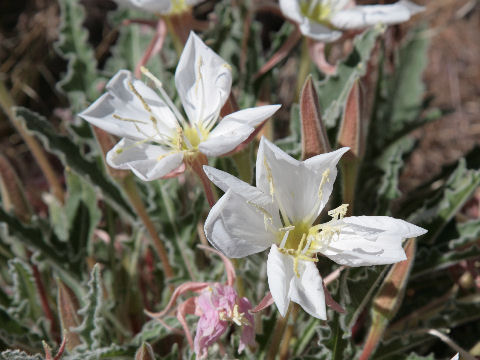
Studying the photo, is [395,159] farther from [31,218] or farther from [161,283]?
[31,218]

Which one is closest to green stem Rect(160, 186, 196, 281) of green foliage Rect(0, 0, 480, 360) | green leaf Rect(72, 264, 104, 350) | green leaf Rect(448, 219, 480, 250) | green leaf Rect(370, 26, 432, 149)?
green foliage Rect(0, 0, 480, 360)

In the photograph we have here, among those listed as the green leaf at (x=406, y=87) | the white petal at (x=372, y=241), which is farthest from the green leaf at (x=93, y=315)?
A: the green leaf at (x=406, y=87)

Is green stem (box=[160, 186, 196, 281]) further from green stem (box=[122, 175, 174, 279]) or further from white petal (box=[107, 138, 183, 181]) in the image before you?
white petal (box=[107, 138, 183, 181])

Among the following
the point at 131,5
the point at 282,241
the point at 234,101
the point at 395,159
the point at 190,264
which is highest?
the point at 131,5

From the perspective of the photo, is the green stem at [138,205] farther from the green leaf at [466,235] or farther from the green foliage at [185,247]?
the green leaf at [466,235]

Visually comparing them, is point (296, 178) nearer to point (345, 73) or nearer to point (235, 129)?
point (235, 129)

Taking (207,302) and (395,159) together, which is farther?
(395,159)

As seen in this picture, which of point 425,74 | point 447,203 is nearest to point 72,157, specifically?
point 447,203

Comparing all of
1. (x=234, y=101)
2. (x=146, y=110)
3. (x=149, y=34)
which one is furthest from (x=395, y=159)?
(x=149, y=34)
